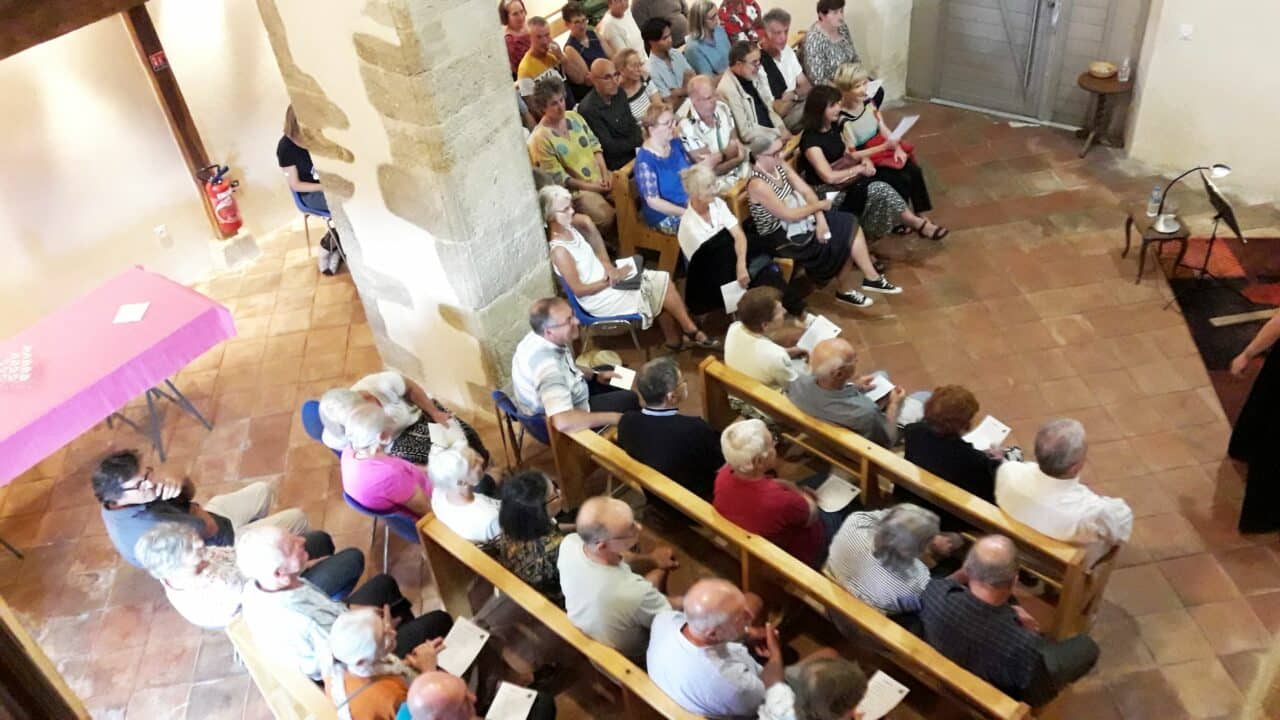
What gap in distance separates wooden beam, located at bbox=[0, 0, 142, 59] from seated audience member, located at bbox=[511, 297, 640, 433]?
1945 millimetres

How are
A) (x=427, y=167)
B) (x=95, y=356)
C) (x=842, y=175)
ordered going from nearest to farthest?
1. (x=427, y=167)
2. (x=95, y=356)
3. (x=842, y=175)

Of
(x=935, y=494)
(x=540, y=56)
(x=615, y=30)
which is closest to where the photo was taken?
(x=935, y=494)

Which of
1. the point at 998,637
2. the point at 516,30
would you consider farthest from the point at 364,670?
the point at 516,30

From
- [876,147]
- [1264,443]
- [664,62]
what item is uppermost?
[664,62]

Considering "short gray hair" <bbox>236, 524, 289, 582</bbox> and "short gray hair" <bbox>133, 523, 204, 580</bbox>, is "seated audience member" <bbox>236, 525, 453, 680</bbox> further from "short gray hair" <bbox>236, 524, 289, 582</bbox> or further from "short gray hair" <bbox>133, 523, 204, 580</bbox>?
"short gray hair" <bbox>133, 523, 204, 580</bbox>

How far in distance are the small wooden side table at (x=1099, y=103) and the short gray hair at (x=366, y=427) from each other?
5.47 meters

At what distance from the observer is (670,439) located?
404 cm

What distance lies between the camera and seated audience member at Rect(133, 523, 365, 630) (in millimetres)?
3555

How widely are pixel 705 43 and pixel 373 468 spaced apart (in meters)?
4.29

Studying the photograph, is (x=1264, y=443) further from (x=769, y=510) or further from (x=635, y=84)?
(x=635, y=84)

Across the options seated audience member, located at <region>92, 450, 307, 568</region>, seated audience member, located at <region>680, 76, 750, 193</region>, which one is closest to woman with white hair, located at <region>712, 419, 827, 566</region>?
seated audience member, located at <region>92, 450, 307, 568</region>

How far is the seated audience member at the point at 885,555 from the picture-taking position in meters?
3.35

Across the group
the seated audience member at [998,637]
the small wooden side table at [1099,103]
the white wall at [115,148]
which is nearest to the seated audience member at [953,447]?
the seated audience member at [998,637]

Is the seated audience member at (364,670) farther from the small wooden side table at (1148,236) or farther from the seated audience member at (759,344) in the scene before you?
the small wooden side table at (1148,236)
